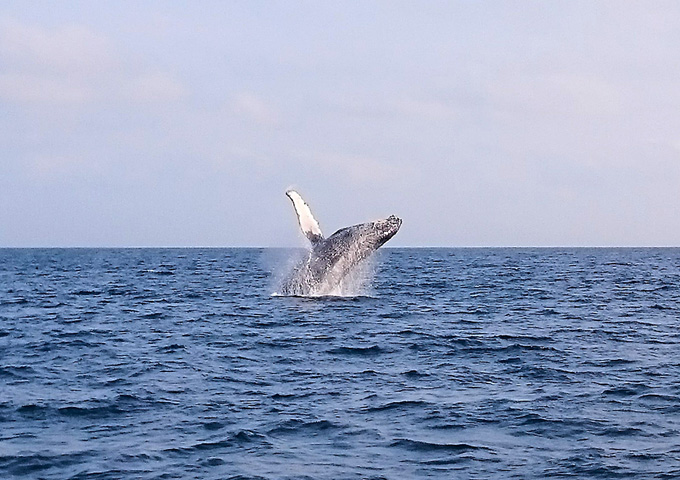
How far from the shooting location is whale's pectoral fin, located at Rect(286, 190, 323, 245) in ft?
66.0

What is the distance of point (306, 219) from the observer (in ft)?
67.9

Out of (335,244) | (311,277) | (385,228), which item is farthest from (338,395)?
(311,277)

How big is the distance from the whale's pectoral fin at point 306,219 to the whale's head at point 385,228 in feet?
4.71

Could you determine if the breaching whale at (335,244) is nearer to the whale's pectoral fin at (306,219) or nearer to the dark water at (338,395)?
the whale's pectoral fin at (306,219)

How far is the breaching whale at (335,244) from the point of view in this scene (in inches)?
808

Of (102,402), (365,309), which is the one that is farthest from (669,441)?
(365,309)

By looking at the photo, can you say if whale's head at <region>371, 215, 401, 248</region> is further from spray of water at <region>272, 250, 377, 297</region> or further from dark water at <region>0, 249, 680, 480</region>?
dark water at <region>0, 249, 680, 480</region>

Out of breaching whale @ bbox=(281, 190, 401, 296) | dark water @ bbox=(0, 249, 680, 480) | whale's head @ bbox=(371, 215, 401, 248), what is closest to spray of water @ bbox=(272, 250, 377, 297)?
breaching whale @ bbox=(281, 190, 401, 296)

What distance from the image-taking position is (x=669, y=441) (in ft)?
31.2

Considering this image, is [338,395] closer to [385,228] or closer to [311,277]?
[385,228]

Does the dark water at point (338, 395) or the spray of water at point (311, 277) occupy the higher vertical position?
the spray of water at point (311, 277)

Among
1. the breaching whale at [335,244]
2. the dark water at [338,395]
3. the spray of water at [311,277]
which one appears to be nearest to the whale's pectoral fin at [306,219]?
the breaching whale at [335,244]

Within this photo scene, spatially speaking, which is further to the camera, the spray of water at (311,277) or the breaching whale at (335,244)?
the spray of water at (311,277)

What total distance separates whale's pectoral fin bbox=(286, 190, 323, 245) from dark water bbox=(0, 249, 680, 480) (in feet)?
6.29
